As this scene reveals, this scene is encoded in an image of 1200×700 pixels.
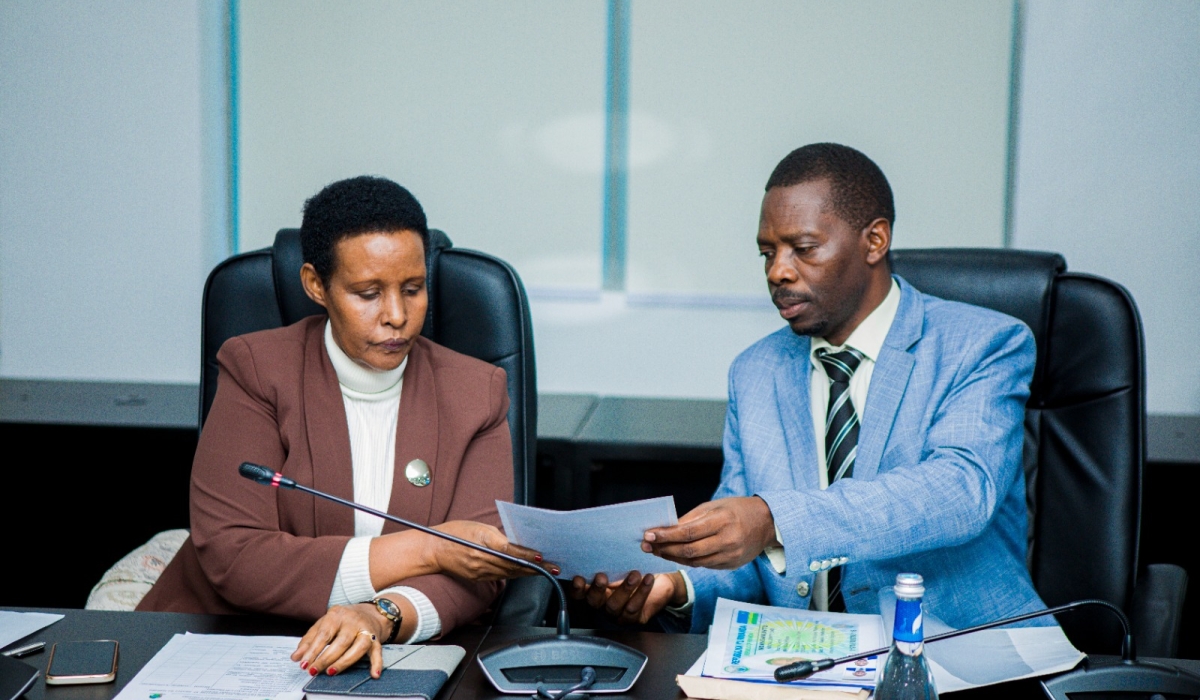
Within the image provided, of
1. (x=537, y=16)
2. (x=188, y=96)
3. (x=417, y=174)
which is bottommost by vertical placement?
(x=417, y=174)

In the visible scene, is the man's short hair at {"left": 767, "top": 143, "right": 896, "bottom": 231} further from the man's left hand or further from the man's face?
the man's left hand

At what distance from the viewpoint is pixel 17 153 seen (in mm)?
3189

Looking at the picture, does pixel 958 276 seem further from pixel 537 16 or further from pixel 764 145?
pixel 537 16

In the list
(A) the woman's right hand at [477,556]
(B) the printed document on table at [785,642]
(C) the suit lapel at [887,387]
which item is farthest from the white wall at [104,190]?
(B) the printed document on table at [785,642]

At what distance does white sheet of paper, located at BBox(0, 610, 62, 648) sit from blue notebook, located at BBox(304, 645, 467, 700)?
0.43 meters

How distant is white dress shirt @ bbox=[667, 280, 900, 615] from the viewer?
1762 millimetres

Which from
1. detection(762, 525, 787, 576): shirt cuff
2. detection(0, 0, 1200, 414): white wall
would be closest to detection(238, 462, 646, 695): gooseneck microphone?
detection(762, 525, 787, 576): shirt cuff

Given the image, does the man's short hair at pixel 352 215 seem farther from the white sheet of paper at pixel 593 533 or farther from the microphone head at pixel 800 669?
the microphone head at pixel 800 669

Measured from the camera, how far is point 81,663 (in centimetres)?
124

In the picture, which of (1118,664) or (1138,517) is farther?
(1138,517)

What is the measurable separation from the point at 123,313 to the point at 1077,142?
285 cm

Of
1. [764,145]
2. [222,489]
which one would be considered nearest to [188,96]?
[764,145]

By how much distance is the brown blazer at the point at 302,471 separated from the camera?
1.51m

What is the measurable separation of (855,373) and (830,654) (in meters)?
0.65
